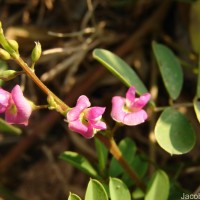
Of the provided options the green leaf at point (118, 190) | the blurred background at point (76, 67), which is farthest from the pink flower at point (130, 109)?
the blurred background at point (76, 67)

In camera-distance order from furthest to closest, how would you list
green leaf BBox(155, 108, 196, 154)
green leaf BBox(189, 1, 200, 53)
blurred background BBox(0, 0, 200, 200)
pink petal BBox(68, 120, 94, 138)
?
1. blurred background BBox(0, 0, 200, 200)
2. green leaf BBox(189, 1, 200, 53)
3. green leaf BBox(155, 108, 196, 154)
4. pink petal BBox(68, 120, 94, 138)

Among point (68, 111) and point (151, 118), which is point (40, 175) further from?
point (68, 111)

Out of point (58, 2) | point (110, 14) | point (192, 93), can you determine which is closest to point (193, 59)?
point (192, 93)

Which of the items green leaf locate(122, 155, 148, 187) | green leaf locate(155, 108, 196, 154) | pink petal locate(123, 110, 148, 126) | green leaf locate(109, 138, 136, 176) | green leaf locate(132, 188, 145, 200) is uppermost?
pink petal locate(123, 110, 148, 126)

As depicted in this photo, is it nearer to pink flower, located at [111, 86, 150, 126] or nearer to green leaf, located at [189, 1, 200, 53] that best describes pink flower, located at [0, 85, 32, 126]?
pink flower, located at [111, 86, 150, 126]

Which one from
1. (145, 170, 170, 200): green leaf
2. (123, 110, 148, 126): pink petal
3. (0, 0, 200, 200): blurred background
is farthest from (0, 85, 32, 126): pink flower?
(0, 0, 200, 200): blurred background

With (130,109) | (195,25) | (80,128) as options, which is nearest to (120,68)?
(130,109)
